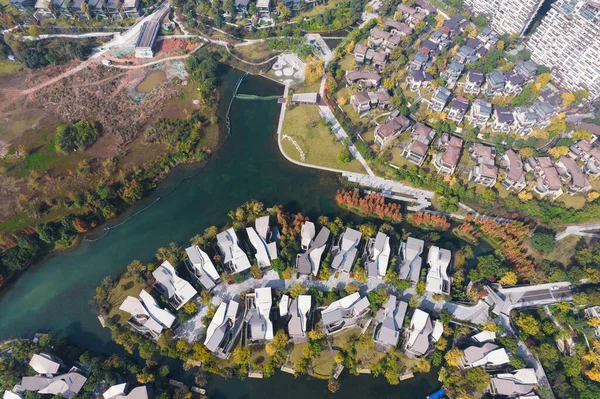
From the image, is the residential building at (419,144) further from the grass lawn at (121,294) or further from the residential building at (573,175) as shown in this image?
the grass lawn at (121,294)

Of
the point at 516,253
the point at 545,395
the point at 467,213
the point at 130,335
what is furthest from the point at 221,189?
the point at 545,395

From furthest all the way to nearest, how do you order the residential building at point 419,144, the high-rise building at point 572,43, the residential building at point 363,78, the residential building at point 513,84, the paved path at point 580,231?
the residential building at point 363,78
the residential building at point 513,84
the high-rise building at point 572,43
the residential building at point 419,144
the paved path at point 580,231

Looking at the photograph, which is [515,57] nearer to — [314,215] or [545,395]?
[314,215]

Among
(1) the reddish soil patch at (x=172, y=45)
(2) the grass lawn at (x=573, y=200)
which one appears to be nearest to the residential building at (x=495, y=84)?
(2) the grass lawn at (x=573, y=200)

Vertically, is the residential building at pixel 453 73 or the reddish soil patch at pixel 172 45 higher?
the residential building at pixel 453 73

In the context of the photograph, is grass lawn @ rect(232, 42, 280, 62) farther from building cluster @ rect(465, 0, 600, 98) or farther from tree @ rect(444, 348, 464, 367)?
tree @ rect(444, 348, 464, 367)

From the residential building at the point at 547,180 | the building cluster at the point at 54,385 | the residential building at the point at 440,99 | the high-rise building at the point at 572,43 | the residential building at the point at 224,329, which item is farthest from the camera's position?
the high-rise building at the point at 572,43
